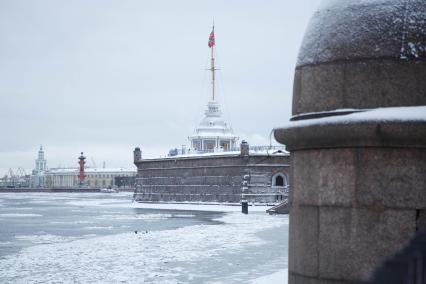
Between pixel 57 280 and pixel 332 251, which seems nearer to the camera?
pixel 332 251

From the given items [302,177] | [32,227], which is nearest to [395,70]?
[302,177]

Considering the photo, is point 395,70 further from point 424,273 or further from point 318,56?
point 424,273

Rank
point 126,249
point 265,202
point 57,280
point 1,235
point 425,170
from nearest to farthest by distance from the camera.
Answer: point 425,170 < point 57,280 < point 126,249 < point 1,235 < point 265,202

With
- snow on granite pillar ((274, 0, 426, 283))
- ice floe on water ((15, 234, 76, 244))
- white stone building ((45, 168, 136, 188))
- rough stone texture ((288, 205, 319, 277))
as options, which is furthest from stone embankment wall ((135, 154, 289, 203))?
white stone building ((45, 168, 136, 188))

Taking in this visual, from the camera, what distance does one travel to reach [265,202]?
160ft

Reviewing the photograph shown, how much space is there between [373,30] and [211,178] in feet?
161

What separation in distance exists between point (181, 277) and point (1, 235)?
12995 mm

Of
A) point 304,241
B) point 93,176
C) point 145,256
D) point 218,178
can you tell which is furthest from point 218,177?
point 93,176


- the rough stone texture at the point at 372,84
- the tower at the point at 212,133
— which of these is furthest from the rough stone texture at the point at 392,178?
the tower at the point at 212,133

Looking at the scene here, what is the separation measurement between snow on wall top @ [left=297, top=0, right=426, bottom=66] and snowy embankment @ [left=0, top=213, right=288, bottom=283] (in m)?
6.57

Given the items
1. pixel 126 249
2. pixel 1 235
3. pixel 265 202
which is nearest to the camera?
pixel 126 249

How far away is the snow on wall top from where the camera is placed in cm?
391

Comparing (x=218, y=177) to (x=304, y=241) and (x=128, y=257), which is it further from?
(x=304, y=241)

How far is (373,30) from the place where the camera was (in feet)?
13.0
